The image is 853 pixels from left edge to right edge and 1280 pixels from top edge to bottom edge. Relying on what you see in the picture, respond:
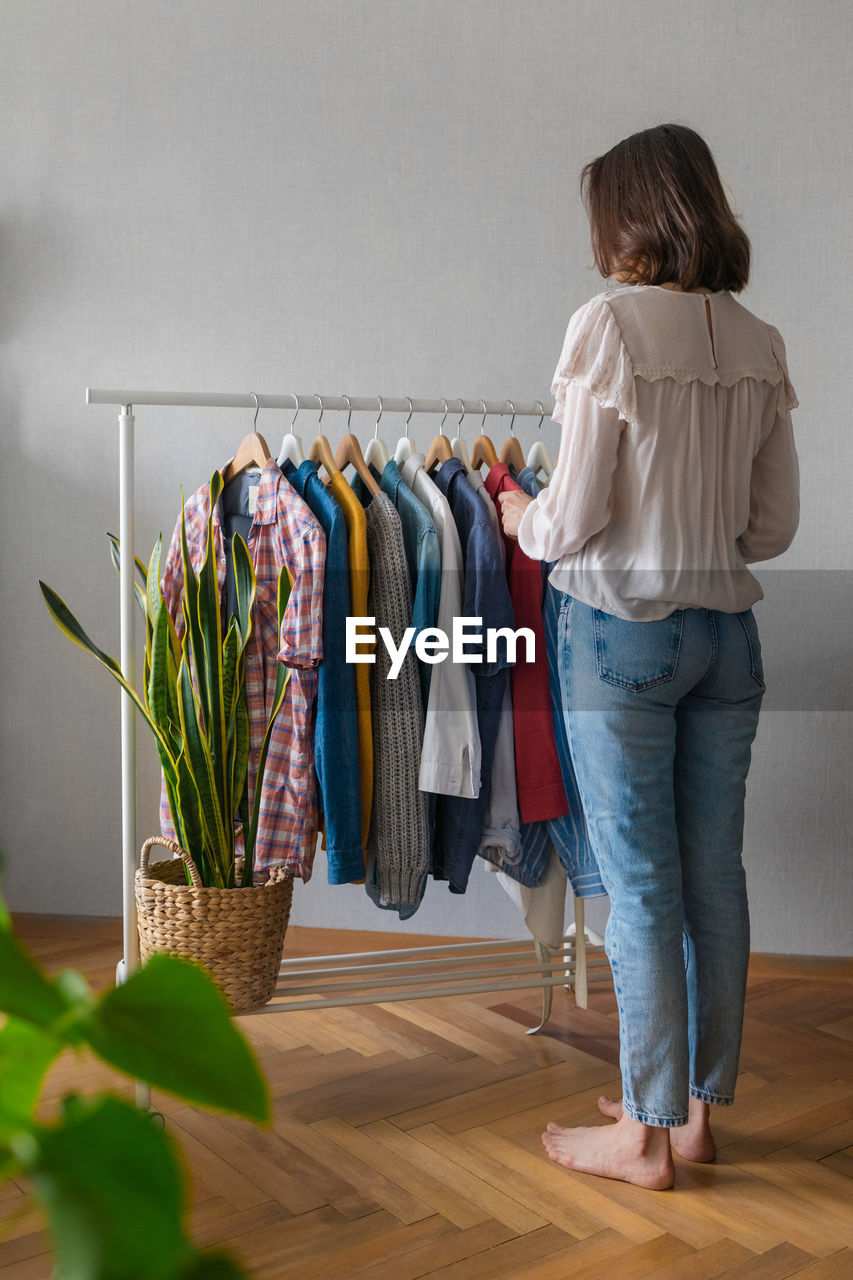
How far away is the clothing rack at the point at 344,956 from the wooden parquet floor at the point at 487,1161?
127 mm

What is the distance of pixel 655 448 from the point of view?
1565mm

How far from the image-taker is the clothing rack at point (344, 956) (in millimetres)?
1873

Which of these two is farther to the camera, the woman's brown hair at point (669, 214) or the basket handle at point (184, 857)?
the basket handle at point (184, 857)

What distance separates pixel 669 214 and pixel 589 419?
0.99ft

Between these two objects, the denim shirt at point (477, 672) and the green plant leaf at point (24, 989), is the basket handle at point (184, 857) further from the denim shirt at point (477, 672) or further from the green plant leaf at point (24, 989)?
the green plant leaf at point (24, 989)

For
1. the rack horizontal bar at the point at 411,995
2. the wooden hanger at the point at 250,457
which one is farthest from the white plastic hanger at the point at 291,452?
the rack horizontal bar at the point at 411,995

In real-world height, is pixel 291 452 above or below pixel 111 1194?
above

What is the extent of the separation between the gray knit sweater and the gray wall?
34.2 inches

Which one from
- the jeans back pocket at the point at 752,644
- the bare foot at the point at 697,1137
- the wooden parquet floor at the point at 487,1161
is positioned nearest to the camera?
the wooden parquet floor at the point at 487,1161

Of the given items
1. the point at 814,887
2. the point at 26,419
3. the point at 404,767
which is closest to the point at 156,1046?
the point at 404,767

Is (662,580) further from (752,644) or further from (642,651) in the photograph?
(752,644)

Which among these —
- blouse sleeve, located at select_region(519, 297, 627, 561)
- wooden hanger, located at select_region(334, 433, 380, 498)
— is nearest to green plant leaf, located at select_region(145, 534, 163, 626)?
wooden hanger, located at select_region(334, 433, 380, 498)

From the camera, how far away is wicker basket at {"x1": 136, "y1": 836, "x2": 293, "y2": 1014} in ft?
5.84

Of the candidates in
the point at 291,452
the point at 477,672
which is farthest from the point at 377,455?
the point at 477,672
